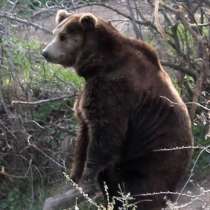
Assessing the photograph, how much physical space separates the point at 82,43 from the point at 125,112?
0.65 metres

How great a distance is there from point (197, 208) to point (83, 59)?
1.67 m

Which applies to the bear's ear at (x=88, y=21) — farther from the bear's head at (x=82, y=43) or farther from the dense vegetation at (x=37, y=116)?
the dense vegetation at (x=37, y=116)

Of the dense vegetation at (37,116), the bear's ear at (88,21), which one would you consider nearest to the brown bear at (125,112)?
the bear's ear at (88,21)

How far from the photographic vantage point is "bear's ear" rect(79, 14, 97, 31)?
5910 mm

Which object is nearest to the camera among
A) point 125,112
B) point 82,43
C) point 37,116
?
point 125,112

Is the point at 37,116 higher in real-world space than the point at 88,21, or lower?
lower

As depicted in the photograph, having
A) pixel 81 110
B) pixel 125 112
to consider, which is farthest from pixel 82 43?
pixel 125 112

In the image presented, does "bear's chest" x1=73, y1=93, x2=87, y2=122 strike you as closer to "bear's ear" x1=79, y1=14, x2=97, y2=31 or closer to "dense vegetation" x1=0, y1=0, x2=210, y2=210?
"bear's ear" x1=79, y1=14, x2=97, y2=31

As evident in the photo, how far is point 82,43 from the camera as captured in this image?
604cm

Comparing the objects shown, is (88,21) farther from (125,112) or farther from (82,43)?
(125,112)

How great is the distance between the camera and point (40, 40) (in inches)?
386

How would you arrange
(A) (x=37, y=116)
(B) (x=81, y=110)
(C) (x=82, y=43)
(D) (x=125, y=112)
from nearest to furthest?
(D) (x=125, y=112) < (B) (x=81, y=110) < (C) (x=82, y=43) < (A) (x=37, y=116)

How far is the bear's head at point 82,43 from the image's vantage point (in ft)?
19.7

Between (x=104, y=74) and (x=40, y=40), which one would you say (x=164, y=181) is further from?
(x=40, y=40)
